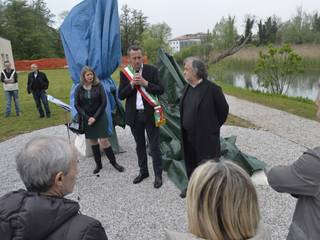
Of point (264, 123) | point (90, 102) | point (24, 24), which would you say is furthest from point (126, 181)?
point (24, 24)

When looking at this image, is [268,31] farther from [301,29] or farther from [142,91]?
[142,91]

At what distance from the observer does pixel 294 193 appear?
1756 millimetres

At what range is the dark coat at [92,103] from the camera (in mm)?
5160

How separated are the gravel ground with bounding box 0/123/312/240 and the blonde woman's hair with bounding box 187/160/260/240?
238 cm

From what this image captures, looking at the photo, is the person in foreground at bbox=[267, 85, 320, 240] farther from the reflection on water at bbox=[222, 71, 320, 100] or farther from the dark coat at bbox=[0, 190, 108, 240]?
the reflection on water at bbox=[222, 71, 320, 100]

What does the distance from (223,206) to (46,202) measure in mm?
737

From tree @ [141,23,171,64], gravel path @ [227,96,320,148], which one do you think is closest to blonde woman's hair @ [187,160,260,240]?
gravel path @ [227,96,320,148]

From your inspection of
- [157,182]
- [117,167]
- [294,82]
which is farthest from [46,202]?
[294,82]

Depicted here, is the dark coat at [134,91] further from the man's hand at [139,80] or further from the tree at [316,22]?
the tree at [316,22]

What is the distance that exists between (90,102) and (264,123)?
5.27m

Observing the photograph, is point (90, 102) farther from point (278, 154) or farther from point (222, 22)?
point (222, 22)

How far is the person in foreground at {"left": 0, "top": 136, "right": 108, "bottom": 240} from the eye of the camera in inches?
57.9

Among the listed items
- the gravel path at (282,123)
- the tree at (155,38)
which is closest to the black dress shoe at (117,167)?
the gravel path at (282,123)

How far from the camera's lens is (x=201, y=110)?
3.94 m
